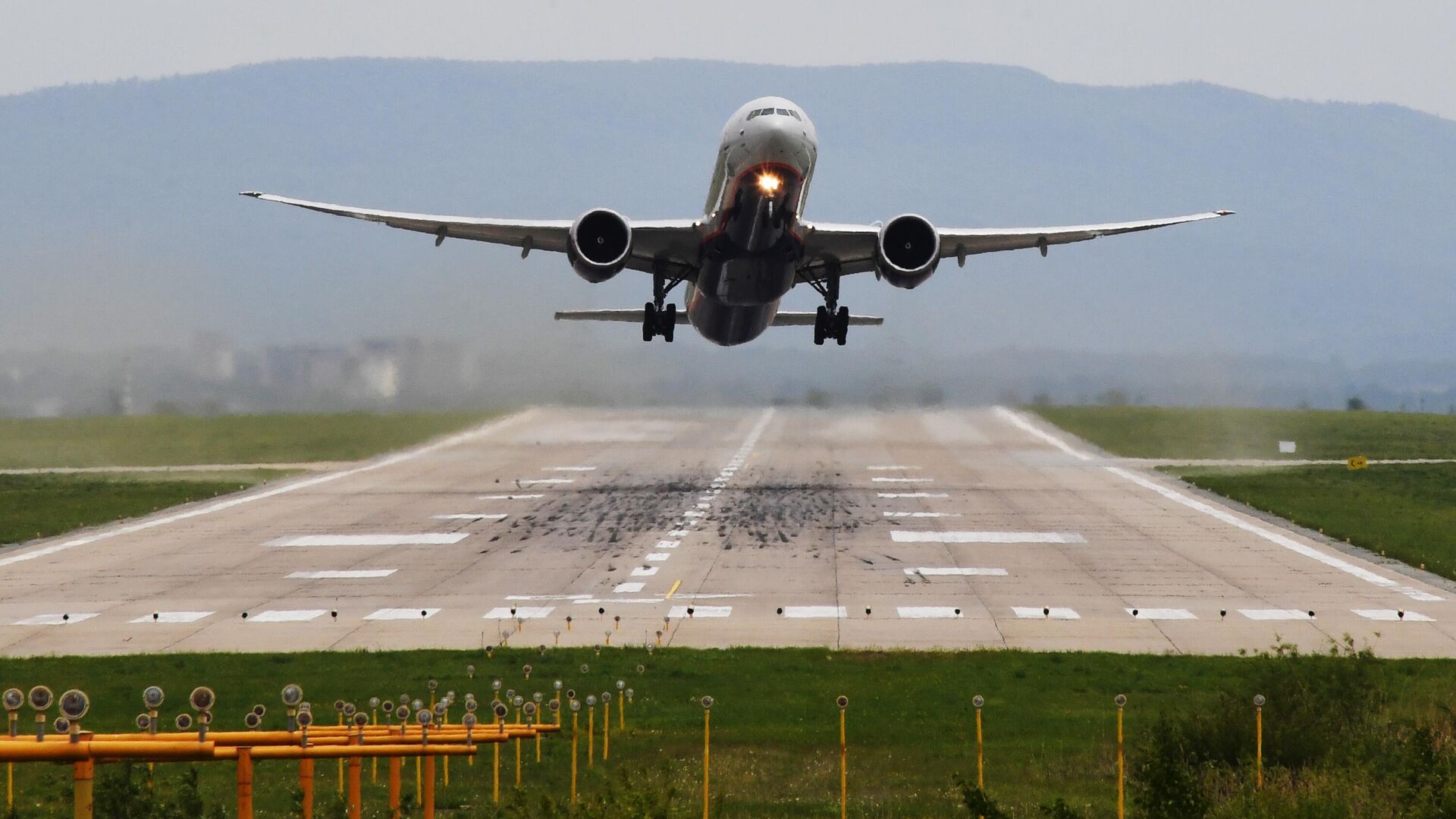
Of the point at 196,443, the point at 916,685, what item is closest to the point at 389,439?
the point at 196,443

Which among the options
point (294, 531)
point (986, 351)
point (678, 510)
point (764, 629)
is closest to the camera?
point (764, 629)

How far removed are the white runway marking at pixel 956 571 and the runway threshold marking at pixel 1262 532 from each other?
7963 mm

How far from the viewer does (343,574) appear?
37656 mm

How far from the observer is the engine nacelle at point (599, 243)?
35.9 m

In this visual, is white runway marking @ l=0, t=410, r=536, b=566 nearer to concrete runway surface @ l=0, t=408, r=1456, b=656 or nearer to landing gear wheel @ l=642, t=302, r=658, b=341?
concrete runway surface @ l=0, t=408, r=1456, b=656

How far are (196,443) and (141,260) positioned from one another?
3252cm

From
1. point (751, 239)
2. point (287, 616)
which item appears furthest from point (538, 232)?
point (287, 616)

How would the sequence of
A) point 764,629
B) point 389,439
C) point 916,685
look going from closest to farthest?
1. point 916,685
2. point 764,629
3. point 389,439

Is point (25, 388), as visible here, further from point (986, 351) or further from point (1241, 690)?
point (1241, 690)

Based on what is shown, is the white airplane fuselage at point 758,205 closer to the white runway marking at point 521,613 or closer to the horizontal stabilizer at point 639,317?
the horizontal stabilizer at point 639,317

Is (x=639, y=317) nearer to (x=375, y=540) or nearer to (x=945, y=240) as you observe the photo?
(x=375, y=540)

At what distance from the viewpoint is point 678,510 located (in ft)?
163

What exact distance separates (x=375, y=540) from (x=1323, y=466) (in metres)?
40.9

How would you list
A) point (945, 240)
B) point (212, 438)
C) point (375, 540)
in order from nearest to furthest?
1. point (945, 240)
2. point (375, 540)
3. point (212, 438)
